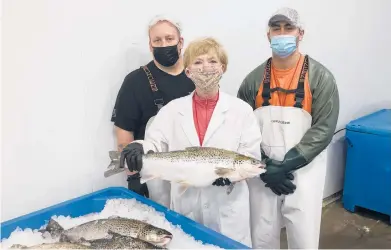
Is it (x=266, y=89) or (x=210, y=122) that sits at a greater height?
(x=266, y=89)

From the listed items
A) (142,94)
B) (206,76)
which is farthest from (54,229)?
(206,76)

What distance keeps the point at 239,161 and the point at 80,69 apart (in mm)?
973

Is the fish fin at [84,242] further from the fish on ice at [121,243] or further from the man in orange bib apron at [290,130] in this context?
the man in orange bib apron at [290,130]

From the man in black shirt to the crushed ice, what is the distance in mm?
291

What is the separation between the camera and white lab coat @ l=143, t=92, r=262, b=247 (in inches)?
70.1

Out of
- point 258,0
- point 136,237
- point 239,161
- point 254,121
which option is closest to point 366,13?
point 258,0

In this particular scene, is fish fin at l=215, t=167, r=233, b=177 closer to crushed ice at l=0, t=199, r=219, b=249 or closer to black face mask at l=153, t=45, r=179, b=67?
crushed ice at l=0, t=199, r=219, b=249

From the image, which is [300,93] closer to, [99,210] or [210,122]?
[210,122]

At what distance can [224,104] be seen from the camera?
1.79m

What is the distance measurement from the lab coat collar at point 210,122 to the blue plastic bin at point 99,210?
345 mm

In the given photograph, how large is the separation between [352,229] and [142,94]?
7.78 ft

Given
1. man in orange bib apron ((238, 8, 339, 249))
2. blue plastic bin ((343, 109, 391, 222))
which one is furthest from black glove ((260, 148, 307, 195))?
blue plastic bin ((343, 109, 391, 222))

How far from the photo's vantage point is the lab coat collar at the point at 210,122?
5.81 feet

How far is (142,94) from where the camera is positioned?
2.05 meters
